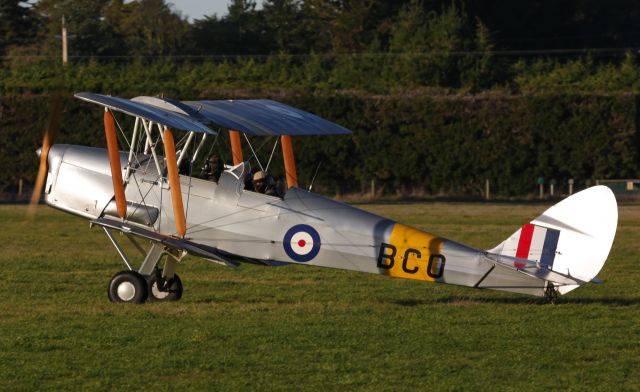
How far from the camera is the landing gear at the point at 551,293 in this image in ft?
42.5

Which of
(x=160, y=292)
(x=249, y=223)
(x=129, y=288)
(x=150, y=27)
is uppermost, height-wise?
(x=150, y=27)

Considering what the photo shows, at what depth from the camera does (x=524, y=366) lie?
33.1 feet

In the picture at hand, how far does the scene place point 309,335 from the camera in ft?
37.9

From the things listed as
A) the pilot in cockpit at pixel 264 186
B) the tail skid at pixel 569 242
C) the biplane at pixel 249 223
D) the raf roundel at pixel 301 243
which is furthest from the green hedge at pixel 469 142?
the tail skid at pixel 569 242

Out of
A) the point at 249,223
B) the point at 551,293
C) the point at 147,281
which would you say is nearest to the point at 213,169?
the point at 249,223

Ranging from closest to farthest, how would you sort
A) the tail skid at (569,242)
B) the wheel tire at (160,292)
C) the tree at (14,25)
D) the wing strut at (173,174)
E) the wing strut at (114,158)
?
the tail skid at (569,242) → the wing strut at (173,174) → the wing strut at (114,158) → the wheel tire at (160,292) → the tree at (14,25)

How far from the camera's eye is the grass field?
9.55 m

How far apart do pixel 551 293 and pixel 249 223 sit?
343 cm

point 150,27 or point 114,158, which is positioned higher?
point 150,27

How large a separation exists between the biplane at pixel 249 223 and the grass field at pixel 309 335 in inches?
18.7

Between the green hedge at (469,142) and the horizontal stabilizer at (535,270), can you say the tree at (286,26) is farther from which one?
the horizontal stabilizer at (535,270)

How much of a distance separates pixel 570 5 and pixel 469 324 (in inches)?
2221

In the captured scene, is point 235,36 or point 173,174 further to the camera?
point 235,36

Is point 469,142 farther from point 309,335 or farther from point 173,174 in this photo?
point 309,335
